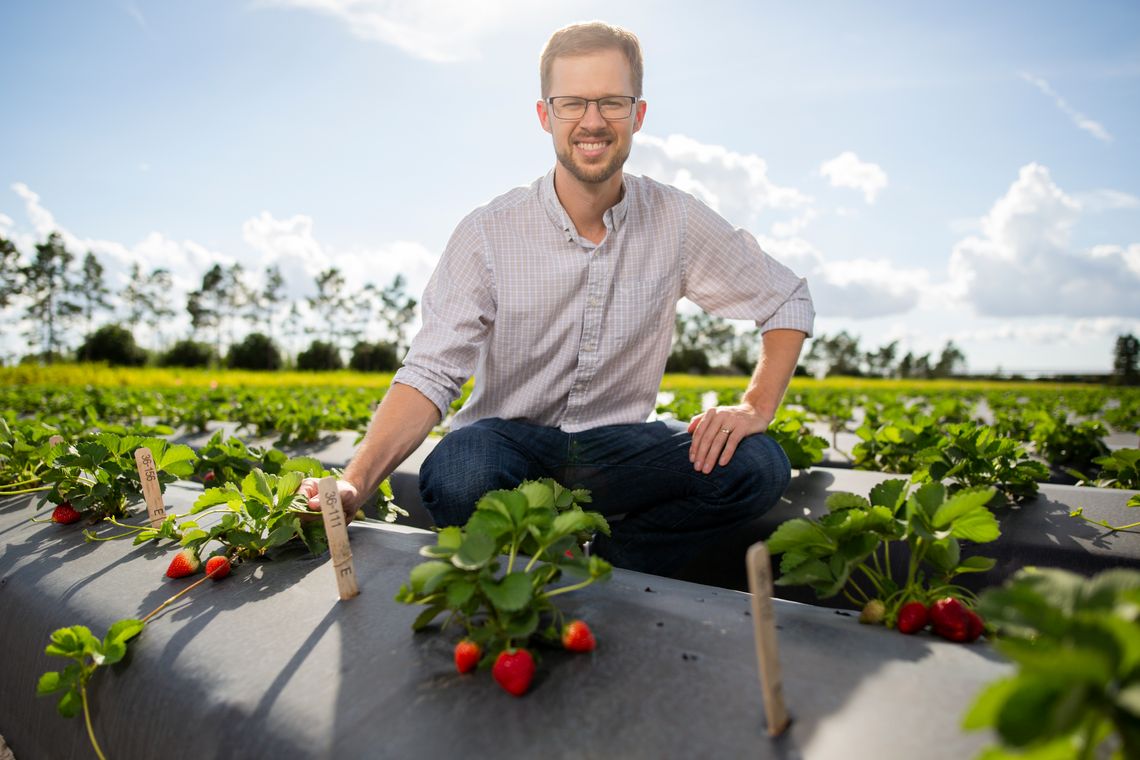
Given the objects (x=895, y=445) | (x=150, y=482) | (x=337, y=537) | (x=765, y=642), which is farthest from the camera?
(x=895, y=445)

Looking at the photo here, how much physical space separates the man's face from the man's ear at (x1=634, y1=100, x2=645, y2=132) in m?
0.08

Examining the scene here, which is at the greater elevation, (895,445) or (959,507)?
(959,507)

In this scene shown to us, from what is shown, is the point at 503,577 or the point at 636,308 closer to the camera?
the point at 503,577

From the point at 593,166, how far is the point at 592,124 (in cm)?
13

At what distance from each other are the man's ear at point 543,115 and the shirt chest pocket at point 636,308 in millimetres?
611

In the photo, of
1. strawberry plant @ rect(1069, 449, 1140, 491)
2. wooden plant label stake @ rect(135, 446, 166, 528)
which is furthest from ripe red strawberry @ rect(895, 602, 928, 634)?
wooden plant label stake @ rect(135, 446, 166, 528)

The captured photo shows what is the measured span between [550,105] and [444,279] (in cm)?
68

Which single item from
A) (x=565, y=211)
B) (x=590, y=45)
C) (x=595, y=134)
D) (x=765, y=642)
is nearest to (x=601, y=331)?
(x=565, y=211)

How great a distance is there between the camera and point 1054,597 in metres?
0.74

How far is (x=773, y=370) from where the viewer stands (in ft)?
7.91

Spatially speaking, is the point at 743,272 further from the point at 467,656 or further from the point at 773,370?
the point at 467,656

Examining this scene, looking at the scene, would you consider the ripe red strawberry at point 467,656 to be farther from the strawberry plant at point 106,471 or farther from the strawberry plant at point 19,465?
the strawberry plant at point 19,465

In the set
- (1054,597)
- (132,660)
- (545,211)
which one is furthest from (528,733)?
(545,211)

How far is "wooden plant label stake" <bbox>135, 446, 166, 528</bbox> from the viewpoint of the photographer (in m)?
1.99
